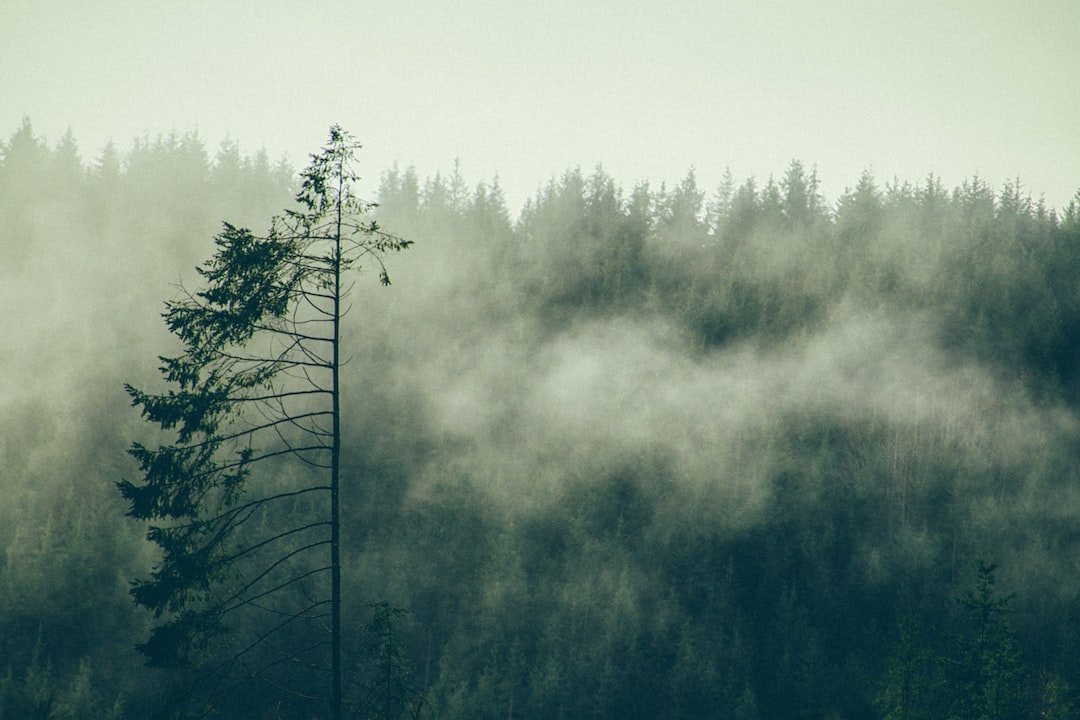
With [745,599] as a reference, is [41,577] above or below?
above

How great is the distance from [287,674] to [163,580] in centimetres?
3668

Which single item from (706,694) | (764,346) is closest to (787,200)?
(764,346)

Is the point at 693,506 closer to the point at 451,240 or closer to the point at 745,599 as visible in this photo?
the point at 745,599

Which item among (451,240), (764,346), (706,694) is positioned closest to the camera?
(706,694)

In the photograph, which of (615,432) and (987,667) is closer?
(987,667)

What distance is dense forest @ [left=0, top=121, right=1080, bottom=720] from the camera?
4041 cm

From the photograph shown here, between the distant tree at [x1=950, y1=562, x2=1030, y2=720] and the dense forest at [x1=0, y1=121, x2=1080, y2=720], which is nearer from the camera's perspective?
the distant tree at [x1=950, y1=562, x2=1030, y2=720]

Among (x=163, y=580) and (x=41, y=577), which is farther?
(x=41, y=577)

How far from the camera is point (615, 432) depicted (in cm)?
5612

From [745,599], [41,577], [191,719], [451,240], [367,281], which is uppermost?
[451,240]

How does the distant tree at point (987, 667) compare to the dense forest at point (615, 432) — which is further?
the dense forest at point (615, 432)

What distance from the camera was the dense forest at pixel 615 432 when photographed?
4041 cm

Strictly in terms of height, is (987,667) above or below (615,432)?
below

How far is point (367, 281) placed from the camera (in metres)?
61.7
